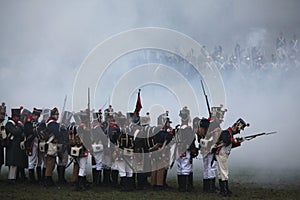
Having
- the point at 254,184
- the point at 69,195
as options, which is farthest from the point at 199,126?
the point at 69,195

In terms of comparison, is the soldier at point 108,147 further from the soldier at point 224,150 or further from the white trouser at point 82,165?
the soldier at point 224,150

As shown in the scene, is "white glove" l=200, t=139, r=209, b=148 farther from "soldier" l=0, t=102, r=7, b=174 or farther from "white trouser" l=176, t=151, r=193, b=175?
"soldier" l=0, t=102, r=7, b=174

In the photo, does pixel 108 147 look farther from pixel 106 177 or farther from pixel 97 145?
pixel 106 177

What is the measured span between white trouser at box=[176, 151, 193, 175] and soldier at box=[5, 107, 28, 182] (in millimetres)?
5132

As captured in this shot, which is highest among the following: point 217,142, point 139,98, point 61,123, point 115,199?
point 139,98

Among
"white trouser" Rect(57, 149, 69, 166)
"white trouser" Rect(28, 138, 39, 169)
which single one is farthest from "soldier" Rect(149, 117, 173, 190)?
"white trouser" Rect(28, 138, 39, 169)

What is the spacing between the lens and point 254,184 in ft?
36.7

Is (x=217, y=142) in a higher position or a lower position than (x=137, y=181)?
higher

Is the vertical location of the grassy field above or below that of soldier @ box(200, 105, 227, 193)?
below

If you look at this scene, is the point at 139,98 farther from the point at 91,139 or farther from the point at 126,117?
the point at 91,139

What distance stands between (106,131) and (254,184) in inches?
207

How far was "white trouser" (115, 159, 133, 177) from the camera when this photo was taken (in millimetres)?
10023

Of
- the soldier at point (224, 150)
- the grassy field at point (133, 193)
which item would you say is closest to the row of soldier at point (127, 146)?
the soldier at point (224, 150)

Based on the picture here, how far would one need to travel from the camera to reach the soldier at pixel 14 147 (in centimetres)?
1095
